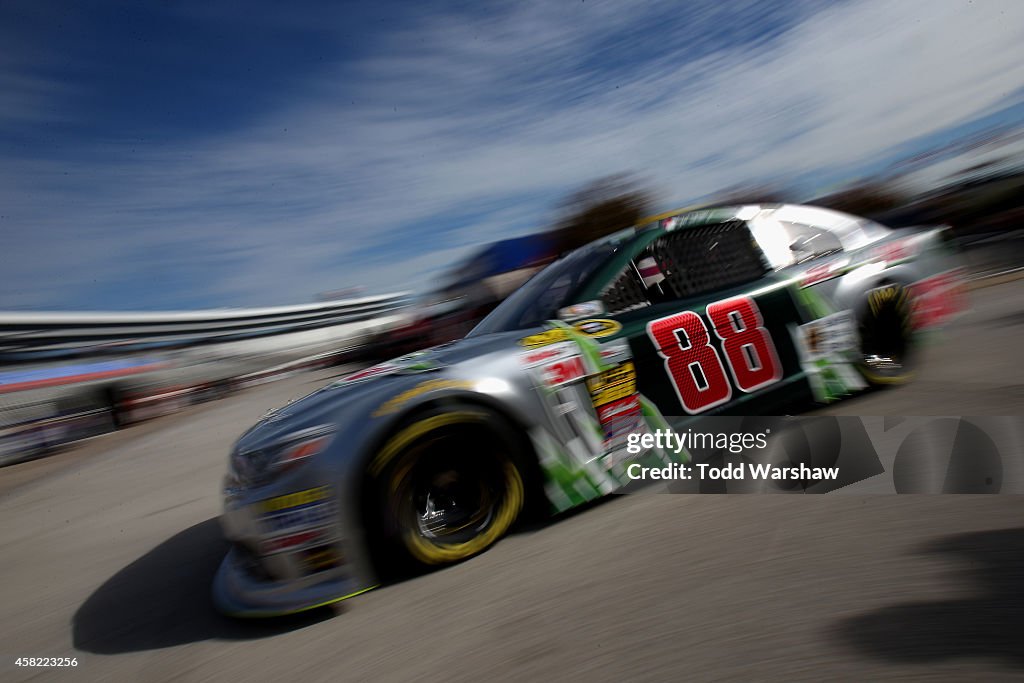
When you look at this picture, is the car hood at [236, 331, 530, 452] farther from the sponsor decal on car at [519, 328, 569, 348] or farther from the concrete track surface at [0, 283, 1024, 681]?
the concrete track surface at [0, 283, 1024, 681]

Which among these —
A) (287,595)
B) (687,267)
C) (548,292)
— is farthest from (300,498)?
(687,267)

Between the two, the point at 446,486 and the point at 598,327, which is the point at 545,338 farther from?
the point at 446,486

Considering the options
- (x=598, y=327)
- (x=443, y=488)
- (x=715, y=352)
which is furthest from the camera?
(x=715, y=352)

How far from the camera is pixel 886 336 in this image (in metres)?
3.88

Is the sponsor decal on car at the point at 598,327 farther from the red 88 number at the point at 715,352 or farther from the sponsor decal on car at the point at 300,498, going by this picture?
the sponsor decal on car at the point at 300,498

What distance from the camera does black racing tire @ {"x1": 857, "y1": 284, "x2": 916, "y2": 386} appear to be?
3746 mm

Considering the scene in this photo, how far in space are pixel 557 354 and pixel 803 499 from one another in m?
1.22

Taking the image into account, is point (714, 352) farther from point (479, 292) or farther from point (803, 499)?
point (479, 292)

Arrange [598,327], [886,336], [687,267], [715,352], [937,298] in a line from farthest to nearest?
[937,298], [886,336], [687,267], [715,352], [598,327]

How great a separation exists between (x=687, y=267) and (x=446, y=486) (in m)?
1.77

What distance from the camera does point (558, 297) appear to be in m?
3.34

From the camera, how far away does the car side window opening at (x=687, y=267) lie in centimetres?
322

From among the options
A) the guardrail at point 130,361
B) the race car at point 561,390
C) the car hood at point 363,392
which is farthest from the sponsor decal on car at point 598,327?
the guardrail at point 130,361

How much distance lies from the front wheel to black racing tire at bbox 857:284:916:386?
240 centimetres
